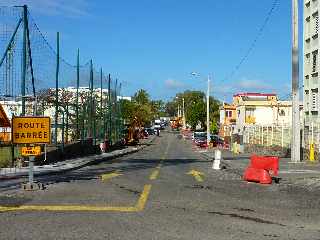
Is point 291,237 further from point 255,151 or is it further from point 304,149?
point 255,151

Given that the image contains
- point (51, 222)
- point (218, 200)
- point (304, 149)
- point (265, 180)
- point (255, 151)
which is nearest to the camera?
point (51, 222)

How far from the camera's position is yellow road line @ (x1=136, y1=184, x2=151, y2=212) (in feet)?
38.7

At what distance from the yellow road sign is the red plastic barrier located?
6679 mm

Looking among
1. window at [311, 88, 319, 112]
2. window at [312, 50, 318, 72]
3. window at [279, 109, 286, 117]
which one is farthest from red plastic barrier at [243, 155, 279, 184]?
window at [279, 109, 286, 117]

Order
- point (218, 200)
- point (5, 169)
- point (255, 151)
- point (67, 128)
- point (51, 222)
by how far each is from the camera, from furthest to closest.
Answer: point (255, 151) < point (67, 128) < point (5, 169) < point (218, 200) < point (51, 222)

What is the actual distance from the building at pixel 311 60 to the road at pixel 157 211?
3021cm

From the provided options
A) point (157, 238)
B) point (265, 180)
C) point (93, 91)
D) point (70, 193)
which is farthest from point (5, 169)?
point (93, 91)

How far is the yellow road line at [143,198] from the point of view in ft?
38.7

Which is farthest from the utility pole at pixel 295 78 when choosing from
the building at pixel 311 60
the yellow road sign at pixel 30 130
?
the yellow road sign at pixel 30 130

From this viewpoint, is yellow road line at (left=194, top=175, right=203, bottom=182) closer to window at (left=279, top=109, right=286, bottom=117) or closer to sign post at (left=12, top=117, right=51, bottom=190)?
sign post at (left=12, top=117, right=51, bottom=190)

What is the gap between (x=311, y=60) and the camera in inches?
1876

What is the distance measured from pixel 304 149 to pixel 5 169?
2062 cm

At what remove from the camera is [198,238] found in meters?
8.65

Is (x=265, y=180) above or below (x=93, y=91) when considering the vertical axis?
below
